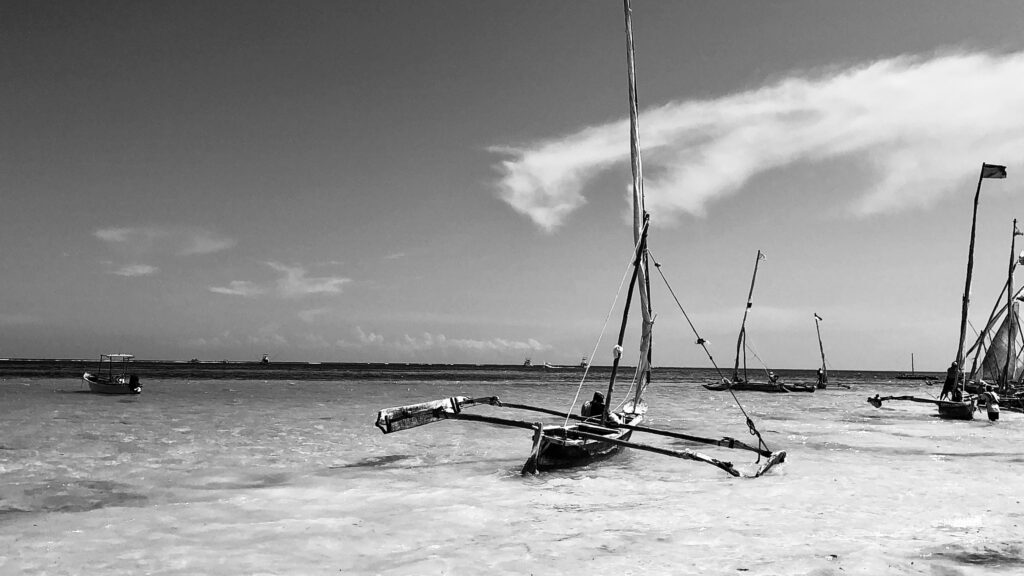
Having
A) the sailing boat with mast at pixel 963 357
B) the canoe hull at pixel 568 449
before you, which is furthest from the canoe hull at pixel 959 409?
the canoe hull at pixel 568 449

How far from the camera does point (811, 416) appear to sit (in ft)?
121

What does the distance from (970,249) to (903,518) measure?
1124 inches

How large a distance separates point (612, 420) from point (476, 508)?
6.51 m

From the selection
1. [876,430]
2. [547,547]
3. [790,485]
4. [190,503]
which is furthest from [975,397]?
[190,503]

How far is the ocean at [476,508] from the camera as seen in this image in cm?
848

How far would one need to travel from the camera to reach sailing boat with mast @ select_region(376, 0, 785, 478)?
1441 centimetres

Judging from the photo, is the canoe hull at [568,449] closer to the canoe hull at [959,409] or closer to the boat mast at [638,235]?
the boat mast at [638,235]

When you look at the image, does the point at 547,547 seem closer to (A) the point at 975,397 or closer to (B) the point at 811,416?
(B) the point at 811,416

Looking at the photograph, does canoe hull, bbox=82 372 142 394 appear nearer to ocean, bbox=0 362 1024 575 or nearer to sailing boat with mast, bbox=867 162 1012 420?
ocean, bbox=0 362 1024 575

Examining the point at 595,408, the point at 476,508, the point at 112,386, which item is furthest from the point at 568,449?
the point at 112,386

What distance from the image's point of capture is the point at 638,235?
18.8 m

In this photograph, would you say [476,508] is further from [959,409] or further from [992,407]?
[959,409]

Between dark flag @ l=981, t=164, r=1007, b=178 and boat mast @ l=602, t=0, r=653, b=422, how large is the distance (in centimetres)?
2233

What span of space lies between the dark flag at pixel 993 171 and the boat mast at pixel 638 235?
22.3 m
